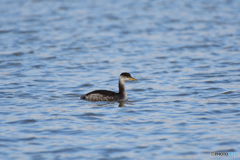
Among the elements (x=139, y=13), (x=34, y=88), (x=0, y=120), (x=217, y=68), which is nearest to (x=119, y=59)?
(x=217, y=68)

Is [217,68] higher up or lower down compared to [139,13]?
lower down

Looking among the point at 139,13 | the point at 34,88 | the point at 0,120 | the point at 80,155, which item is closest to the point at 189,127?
the point at 80,155

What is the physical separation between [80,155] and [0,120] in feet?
12.4

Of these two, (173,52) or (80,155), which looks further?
(173,52)

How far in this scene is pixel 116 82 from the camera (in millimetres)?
18703

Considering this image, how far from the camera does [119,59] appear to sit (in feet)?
75.8

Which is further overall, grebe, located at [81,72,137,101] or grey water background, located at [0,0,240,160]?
grebe, located at [81,72,137,101]

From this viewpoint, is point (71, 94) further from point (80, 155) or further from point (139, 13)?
point (139, 13)

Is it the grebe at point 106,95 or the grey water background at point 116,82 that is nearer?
the grey water background at point 116,82

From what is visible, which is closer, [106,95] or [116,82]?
[106,95]

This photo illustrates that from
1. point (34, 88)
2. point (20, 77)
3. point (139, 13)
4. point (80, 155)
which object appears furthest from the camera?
point (139, 13)

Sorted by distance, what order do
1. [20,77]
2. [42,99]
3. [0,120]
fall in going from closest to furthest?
[0,120] < [42,99] < [20,77]

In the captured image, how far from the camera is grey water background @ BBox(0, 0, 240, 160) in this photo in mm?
11070

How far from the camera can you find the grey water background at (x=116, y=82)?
11.1 m
